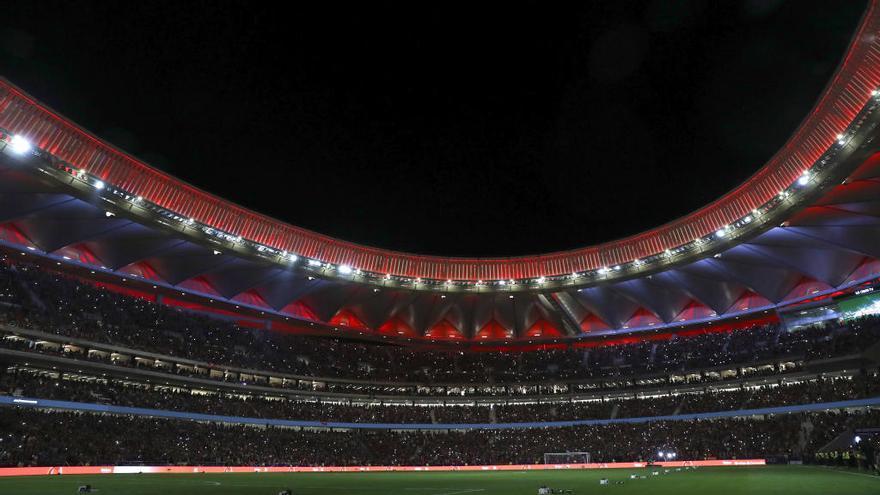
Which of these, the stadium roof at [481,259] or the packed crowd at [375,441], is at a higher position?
the stadium roof at [481,259]

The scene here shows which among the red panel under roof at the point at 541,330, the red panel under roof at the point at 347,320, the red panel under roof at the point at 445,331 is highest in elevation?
the red panel under roof at the point at 541,330

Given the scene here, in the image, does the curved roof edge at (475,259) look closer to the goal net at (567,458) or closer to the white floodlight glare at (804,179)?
the white floodlight glare at (804,179)

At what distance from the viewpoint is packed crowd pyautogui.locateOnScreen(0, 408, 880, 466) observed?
35.9 metres

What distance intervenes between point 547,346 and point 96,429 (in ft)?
164

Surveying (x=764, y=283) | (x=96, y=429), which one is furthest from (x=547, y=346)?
(x=96, y=429)

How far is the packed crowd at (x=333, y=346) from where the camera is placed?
4266 centimetres

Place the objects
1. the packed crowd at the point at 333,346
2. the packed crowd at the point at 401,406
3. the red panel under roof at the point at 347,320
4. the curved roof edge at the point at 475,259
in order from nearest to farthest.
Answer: the curved roof edge at the point at 475,259 → the packed crowd at the point at 401,406 → the packed crowd at the point at 333,346 → the red panel under roof at the point at 347,320

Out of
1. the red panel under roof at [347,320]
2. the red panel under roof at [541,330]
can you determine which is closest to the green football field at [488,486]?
the red panel under roof at [347,320]

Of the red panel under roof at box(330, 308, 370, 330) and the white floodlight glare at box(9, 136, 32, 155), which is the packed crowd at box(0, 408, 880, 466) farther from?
the white floodlight glare at box(9, 136, 32, 155)

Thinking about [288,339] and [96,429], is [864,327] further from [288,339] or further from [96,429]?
[96,429]

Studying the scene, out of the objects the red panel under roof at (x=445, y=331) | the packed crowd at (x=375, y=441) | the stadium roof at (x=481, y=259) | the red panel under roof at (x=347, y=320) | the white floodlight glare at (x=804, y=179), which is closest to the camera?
the stadium roof at (x=481, y=259)

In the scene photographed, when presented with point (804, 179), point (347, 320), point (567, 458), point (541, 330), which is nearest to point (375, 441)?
point (347, 320)

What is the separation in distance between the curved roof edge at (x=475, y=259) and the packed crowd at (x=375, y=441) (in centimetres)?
1659

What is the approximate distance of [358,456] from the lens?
53.7 metres
